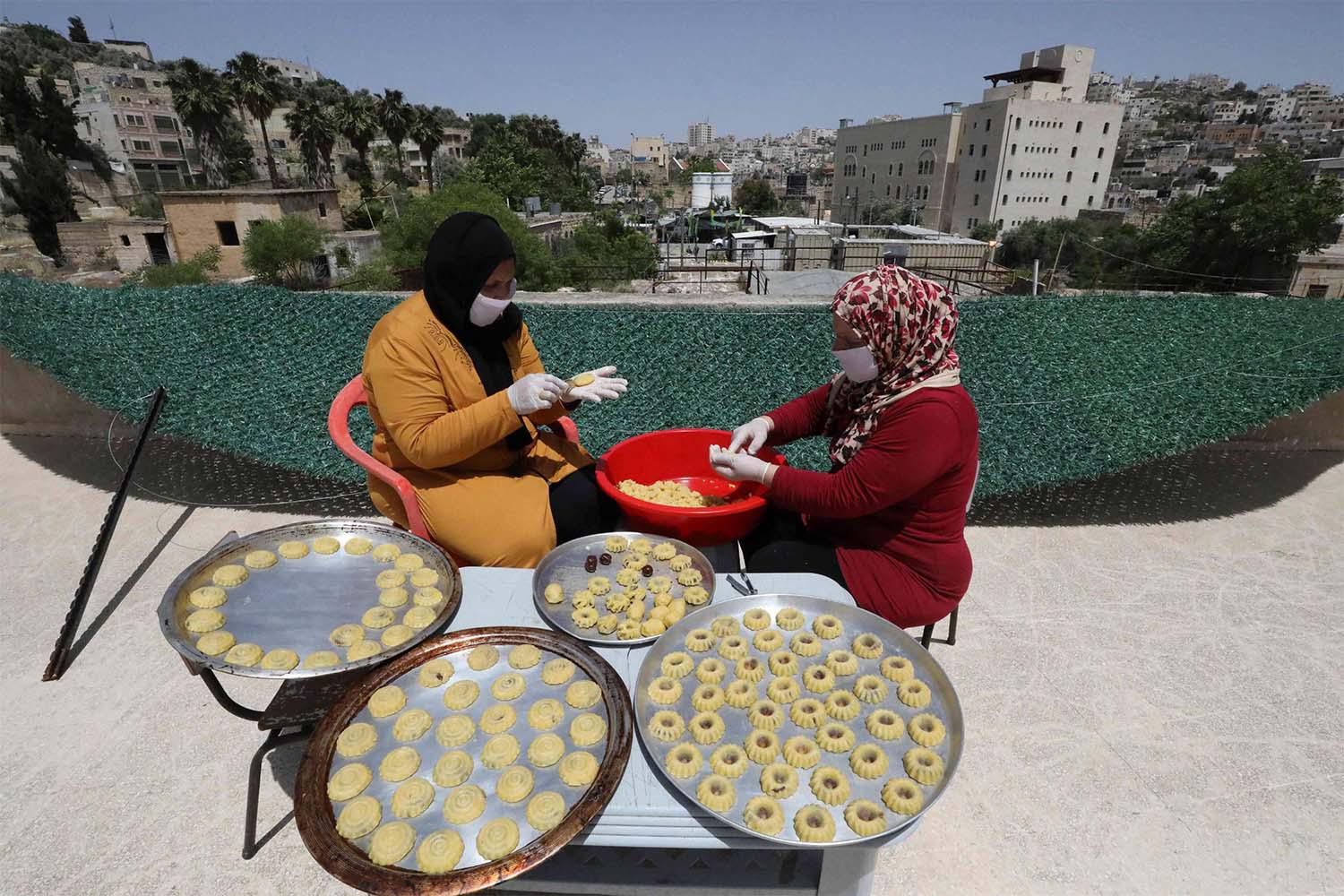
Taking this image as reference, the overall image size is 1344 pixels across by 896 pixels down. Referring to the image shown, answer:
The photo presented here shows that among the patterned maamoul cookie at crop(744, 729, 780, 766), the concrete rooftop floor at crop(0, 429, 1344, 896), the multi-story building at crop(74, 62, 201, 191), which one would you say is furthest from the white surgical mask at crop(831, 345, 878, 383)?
the multi-story building at crop(74, 62, 201, 191)

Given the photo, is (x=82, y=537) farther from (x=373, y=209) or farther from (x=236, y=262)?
(x=373, y=209)

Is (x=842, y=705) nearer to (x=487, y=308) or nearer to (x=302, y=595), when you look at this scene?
(x=302, y=595)

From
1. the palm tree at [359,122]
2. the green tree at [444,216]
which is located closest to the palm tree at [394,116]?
the palm tree at [359,122]

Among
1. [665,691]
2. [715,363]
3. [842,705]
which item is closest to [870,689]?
[842,705]

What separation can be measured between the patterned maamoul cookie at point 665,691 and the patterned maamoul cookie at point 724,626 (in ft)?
0.69

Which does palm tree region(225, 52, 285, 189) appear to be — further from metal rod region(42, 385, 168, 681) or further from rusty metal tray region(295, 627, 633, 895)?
rusty metal tray region(295, 627, 633, 895)

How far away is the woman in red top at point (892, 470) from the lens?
5.93ft

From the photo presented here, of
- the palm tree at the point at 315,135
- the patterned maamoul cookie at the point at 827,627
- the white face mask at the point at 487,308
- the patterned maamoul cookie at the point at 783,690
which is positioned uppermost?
the palm tree at the point at 315,135

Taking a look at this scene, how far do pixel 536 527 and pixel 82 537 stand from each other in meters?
3.78

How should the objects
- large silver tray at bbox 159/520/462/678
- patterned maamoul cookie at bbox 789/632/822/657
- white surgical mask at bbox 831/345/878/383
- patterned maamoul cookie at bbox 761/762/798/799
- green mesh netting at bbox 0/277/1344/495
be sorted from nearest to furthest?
patterned maamoul cookie at bbox 761/762/798/799, large silver tray at bbox 159/520/462/678, patterned maamoul cookie at bbox 789/632/822/657, white surgical mask at bbox 831/345/878/383, green mesh netting at bbox 0/277/1344/495

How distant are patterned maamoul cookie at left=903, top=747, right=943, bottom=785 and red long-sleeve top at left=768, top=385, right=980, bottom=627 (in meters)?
0.66

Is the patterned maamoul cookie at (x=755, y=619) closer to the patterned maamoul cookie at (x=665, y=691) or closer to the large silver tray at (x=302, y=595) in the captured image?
the patterned maamoul cookie at (x=665, y=691)

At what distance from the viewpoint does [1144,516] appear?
14.2 feet

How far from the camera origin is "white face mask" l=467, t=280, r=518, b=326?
82.6 inches
